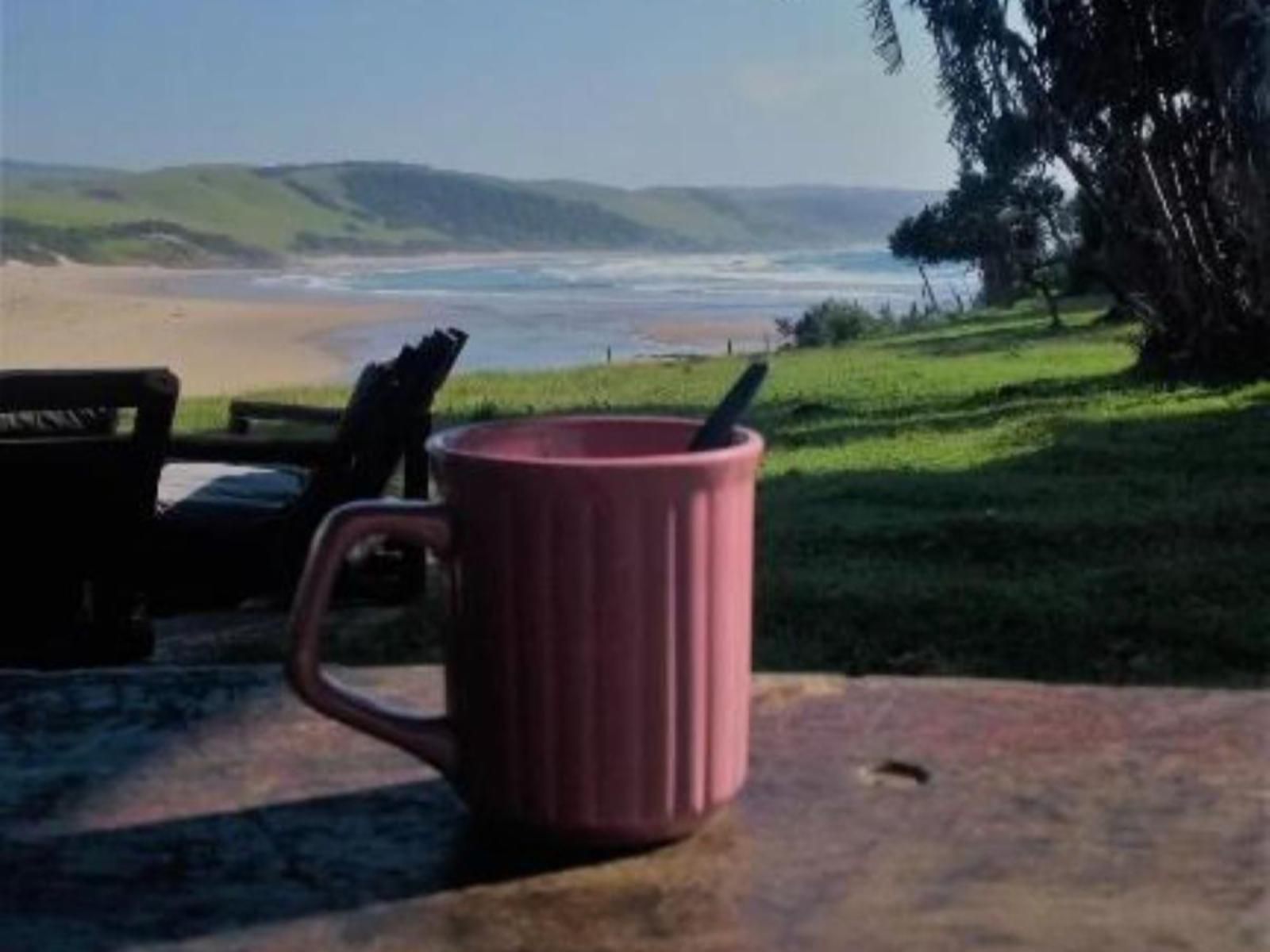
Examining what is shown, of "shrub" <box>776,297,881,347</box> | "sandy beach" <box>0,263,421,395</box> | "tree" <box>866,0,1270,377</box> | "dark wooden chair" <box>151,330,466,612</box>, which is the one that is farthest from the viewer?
"shrub" <box>776,297,881,347</box>

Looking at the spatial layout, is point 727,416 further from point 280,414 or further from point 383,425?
point 280,414

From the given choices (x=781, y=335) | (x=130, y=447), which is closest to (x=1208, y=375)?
(x=130, y=447)

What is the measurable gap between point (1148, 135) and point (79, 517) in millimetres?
9311

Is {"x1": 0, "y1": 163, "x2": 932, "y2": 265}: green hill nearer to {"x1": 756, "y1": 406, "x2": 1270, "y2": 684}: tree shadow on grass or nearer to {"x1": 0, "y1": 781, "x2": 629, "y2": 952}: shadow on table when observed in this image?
{"x1": 756, "y1": 406, "x2": 1270, "y2": 684}: tree shadow on grass

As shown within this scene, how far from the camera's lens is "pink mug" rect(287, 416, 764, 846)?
0.93m

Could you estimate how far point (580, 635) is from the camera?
0.93 metres

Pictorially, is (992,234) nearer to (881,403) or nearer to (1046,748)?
(881,403)

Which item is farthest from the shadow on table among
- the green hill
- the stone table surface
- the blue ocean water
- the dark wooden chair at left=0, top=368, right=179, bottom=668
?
the green hill

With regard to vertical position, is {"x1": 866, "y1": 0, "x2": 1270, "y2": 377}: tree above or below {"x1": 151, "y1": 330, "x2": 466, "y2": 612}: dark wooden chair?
above

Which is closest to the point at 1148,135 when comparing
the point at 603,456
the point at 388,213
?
the point at 603,456

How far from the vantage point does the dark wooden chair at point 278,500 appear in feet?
14.3

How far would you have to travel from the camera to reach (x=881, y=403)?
39.0ft

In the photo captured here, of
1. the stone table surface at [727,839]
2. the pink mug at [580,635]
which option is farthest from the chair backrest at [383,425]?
the pink mug at [580,635]

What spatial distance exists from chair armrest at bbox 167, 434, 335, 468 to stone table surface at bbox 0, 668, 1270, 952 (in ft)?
10.2
